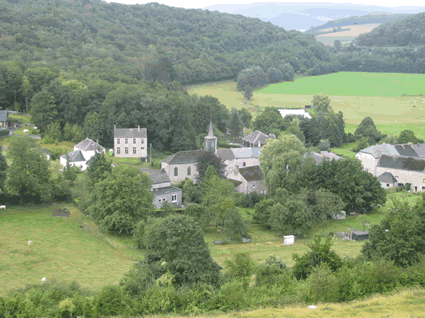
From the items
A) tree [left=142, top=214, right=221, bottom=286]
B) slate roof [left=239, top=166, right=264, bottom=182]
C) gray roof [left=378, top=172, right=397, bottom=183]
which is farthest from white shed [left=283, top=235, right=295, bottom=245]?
gray roof [left=378, top=172, right=397, bottom=183]

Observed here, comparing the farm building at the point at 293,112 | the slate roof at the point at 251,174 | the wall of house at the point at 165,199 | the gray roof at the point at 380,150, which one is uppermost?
the farm building at the point at 293,112

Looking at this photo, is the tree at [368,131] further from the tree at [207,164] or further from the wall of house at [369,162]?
the tree at [207,164]

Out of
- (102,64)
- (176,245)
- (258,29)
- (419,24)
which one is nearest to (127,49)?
(102,64)

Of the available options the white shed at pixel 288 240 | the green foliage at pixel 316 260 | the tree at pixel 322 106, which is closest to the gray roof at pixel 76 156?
the white shed at pixel 288 240

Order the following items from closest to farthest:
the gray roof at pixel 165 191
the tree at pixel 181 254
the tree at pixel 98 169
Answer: the tree at pixel 181 254 → the tree at pixel 98 169 → the gray roof at pixel 165 191

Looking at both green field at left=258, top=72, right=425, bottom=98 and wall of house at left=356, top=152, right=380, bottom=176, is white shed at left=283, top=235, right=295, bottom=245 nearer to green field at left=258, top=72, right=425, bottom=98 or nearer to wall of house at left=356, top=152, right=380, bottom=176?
wall of house at left=356, top=152, right=380, bottom=176

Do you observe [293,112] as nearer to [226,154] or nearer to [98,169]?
[226,154]

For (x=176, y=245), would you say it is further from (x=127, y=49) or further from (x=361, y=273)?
(x=127, y=49)

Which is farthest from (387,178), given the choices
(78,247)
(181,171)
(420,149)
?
(78,247)

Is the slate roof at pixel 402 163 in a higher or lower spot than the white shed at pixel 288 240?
higher
